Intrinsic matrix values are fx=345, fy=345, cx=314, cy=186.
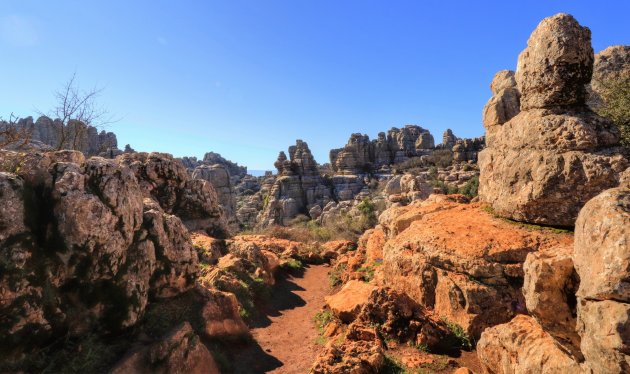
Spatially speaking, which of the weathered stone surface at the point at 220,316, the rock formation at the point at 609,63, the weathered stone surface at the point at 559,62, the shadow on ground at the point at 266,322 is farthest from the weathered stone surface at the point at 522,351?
the rock formation at the point at 609,63

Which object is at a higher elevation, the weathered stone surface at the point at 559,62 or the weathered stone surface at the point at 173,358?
the weathered stone surface at the point at 559,62

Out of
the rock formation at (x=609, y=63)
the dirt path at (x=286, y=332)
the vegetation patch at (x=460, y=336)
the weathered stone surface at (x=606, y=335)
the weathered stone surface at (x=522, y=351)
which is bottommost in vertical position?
the dirt path at (x=286, y=332)

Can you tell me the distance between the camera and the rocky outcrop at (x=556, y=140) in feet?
28.4

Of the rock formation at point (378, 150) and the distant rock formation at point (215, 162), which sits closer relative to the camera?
the rock formation at point (378, 150)

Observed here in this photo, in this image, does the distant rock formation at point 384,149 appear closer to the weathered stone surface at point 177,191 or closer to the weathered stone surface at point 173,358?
the weathered stone surface at point 177,191

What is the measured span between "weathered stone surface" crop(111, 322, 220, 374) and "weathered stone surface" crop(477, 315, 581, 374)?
6.03 m

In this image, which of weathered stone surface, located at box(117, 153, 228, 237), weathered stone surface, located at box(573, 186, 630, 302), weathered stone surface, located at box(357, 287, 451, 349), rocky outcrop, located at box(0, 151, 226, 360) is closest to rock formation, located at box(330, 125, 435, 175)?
weathered stone surface, located at box(117, 153, 228, 237)

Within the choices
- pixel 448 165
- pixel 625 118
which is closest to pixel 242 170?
pixel 448 165

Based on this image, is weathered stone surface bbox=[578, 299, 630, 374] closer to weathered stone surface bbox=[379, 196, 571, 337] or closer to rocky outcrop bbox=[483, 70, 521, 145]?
weathered stone surface bbox=[379, 196, 571, 337]

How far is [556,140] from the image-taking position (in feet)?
30.7

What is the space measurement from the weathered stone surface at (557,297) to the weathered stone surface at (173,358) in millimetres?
6728

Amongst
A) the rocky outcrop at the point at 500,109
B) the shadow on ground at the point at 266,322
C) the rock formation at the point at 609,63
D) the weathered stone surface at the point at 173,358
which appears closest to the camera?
the weathered stone surface at the point at 173,358

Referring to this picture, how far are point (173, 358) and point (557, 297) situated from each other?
7.13m

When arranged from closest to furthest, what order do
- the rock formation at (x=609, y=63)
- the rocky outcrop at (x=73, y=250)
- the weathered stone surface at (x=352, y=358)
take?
the rocky outcrop at (x=73, y=250)
the weathered stone surface at (x=352, y=358)
the rock formation at (x=609, y=63)
